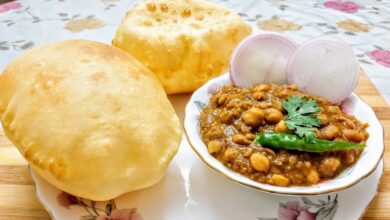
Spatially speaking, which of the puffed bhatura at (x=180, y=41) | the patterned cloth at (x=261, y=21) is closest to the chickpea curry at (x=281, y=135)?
the puffed bhatura at (x=180, y=41)

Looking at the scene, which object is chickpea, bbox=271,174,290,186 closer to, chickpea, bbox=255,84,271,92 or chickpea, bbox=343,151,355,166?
chickpea, bbox=343,151,355,166

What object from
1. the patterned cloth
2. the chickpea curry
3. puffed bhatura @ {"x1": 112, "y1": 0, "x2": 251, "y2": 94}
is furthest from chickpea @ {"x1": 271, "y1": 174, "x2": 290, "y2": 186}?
the patterned cloth

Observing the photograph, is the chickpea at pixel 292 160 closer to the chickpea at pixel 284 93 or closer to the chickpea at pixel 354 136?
the chickpea at pixel 354 136

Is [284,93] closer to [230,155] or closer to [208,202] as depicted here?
[230,155]

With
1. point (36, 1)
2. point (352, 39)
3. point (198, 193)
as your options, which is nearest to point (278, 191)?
point (198, 193)

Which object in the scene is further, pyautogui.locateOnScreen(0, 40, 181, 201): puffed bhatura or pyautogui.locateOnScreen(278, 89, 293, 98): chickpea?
pyautogui.locateOnScreen(278, 89, 293, 98): chickpea

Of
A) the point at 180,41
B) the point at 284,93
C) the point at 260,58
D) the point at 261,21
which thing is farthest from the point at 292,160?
the point at 261,21

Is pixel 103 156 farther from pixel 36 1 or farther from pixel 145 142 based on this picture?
pixel 36 1
